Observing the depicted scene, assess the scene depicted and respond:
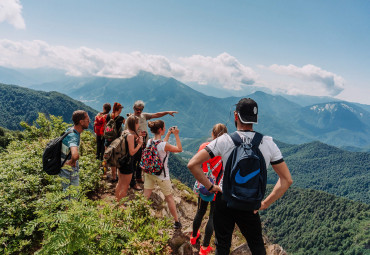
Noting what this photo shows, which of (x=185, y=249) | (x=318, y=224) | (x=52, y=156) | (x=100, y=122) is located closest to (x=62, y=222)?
(x=52, y=156)

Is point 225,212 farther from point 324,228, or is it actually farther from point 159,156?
point 324,228

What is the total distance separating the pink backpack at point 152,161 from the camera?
5.05 meters

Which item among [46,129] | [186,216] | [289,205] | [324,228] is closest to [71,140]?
[186,216]

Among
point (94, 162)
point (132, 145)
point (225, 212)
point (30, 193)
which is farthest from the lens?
point (94, 162)

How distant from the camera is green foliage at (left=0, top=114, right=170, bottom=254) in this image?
2.80 meters

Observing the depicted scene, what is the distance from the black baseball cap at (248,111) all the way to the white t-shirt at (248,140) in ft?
0.57

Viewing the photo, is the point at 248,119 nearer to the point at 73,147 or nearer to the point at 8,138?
the point at 73,147

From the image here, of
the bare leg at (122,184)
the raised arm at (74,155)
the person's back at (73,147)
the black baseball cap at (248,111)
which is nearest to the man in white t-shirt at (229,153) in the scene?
the black baseball cap at (248,111)

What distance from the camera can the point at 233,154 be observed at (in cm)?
279

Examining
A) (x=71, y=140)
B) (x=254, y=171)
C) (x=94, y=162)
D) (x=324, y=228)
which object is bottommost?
(x=324, y=228)

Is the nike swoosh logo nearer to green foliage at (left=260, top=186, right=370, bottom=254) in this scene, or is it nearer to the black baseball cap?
the black baseball cap

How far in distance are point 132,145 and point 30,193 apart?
2614 millimetres

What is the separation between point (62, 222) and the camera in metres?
2.73

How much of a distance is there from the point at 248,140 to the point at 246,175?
0.48m
